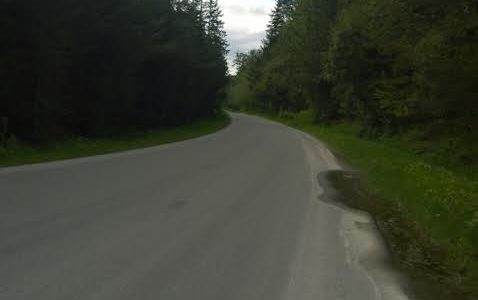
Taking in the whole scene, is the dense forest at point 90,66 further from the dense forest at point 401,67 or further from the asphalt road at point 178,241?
the dense forest at point 401,67

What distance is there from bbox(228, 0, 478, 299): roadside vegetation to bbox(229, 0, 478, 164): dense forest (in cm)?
5

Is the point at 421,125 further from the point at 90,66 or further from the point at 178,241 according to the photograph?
the point at 178,241

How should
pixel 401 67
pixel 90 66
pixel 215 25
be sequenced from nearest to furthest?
pixel 401 67 → pixel 90 66 → pixel 215 25

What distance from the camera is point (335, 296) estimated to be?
212 inches

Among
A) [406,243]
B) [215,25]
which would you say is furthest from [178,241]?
[215,25]

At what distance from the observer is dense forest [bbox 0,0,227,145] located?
20.7m

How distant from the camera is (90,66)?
28.6 m

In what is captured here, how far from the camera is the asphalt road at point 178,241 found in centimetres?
543

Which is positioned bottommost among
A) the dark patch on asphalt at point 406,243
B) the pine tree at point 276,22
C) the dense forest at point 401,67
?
the dark patch on asphalt at point 406,243

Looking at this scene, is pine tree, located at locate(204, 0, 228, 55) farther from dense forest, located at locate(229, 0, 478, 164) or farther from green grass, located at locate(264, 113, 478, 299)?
green grass, located at locate(264, 113, 478, 299)

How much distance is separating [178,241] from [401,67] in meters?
18.2

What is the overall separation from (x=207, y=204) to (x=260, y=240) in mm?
2759

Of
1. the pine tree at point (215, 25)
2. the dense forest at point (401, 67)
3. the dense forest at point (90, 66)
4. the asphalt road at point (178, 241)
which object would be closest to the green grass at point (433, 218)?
the asphalt road at point (178, 241)

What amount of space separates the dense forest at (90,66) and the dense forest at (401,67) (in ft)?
43.6
